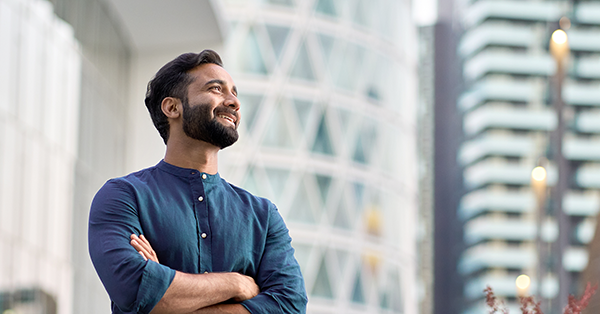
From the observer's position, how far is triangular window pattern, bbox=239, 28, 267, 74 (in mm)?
40625

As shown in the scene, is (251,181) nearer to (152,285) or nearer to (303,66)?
(303,66)

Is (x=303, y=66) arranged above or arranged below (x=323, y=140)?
above

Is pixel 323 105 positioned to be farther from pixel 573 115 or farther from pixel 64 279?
pixel 573 115

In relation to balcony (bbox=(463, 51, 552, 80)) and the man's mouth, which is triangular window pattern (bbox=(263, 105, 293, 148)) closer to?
the man's mouth

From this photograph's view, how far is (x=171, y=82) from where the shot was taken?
375cm

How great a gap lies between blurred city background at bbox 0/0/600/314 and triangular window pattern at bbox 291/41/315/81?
0.10m

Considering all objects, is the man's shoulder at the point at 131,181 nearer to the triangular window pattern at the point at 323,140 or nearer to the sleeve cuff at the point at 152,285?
the sleeve cuff at the point at 152,285

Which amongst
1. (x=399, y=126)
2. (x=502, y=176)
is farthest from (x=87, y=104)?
(x=502, y=176)

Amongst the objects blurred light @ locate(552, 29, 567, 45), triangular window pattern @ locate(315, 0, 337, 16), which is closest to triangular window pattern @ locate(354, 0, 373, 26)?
triangular window pattern @ locate(315, 0, 337, 16)

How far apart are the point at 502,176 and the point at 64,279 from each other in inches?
3536

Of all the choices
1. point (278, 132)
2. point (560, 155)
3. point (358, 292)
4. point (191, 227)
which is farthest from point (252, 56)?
point (191, 227)

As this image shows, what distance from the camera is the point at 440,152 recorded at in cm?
11981

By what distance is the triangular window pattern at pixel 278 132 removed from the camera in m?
40.6

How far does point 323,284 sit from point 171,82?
1450 inches
